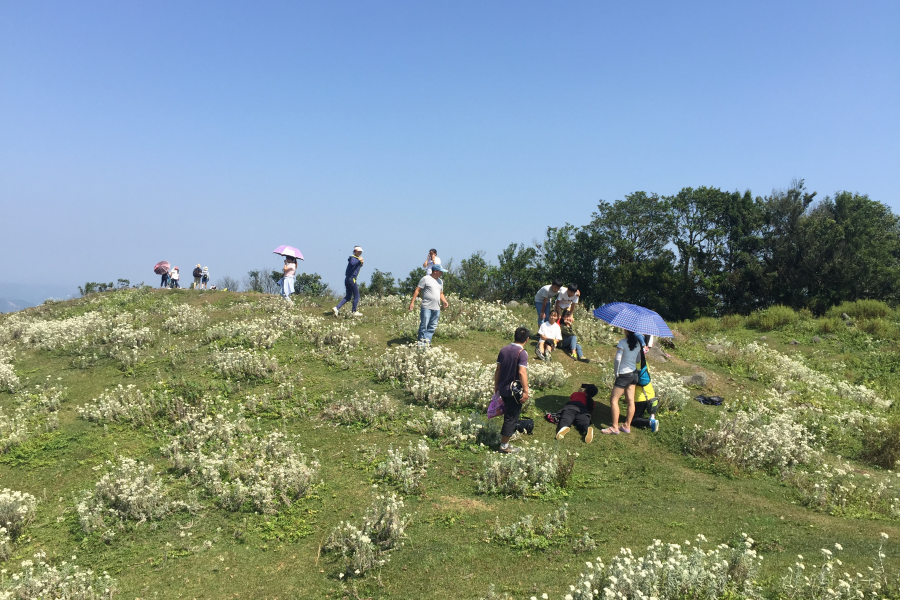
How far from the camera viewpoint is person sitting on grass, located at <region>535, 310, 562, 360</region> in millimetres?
13070

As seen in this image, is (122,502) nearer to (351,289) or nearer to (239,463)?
(239,463)

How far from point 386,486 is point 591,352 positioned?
8.81 metres

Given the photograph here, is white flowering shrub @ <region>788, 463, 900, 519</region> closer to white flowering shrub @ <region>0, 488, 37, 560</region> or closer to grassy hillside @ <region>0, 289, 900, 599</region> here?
grassy hillside @ <region>0, 289, 900, 599</region>

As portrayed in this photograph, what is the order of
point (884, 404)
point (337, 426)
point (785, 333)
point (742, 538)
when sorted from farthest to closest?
point (785, 333) → point (884, 404) → point (337, 426) → point (742, 538)

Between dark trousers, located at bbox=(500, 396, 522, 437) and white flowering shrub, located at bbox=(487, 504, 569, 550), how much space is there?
1968 millimetres

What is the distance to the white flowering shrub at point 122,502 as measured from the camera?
699 centimetres

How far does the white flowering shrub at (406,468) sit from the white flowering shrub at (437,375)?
2.25 m

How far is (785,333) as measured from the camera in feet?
78.0

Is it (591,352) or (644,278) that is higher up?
(644,278)

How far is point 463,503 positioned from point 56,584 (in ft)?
15.3

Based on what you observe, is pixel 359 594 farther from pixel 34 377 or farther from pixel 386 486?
pixel 34 377

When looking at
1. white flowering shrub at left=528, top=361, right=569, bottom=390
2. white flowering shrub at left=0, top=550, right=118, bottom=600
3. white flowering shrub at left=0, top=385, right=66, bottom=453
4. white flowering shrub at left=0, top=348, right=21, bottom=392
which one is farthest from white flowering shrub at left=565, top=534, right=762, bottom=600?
white flowering shrub at left=0, top=348, right=21, bottom=392

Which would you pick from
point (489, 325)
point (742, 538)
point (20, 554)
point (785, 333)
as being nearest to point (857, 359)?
point (785, 333)

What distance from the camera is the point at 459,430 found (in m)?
9.52
